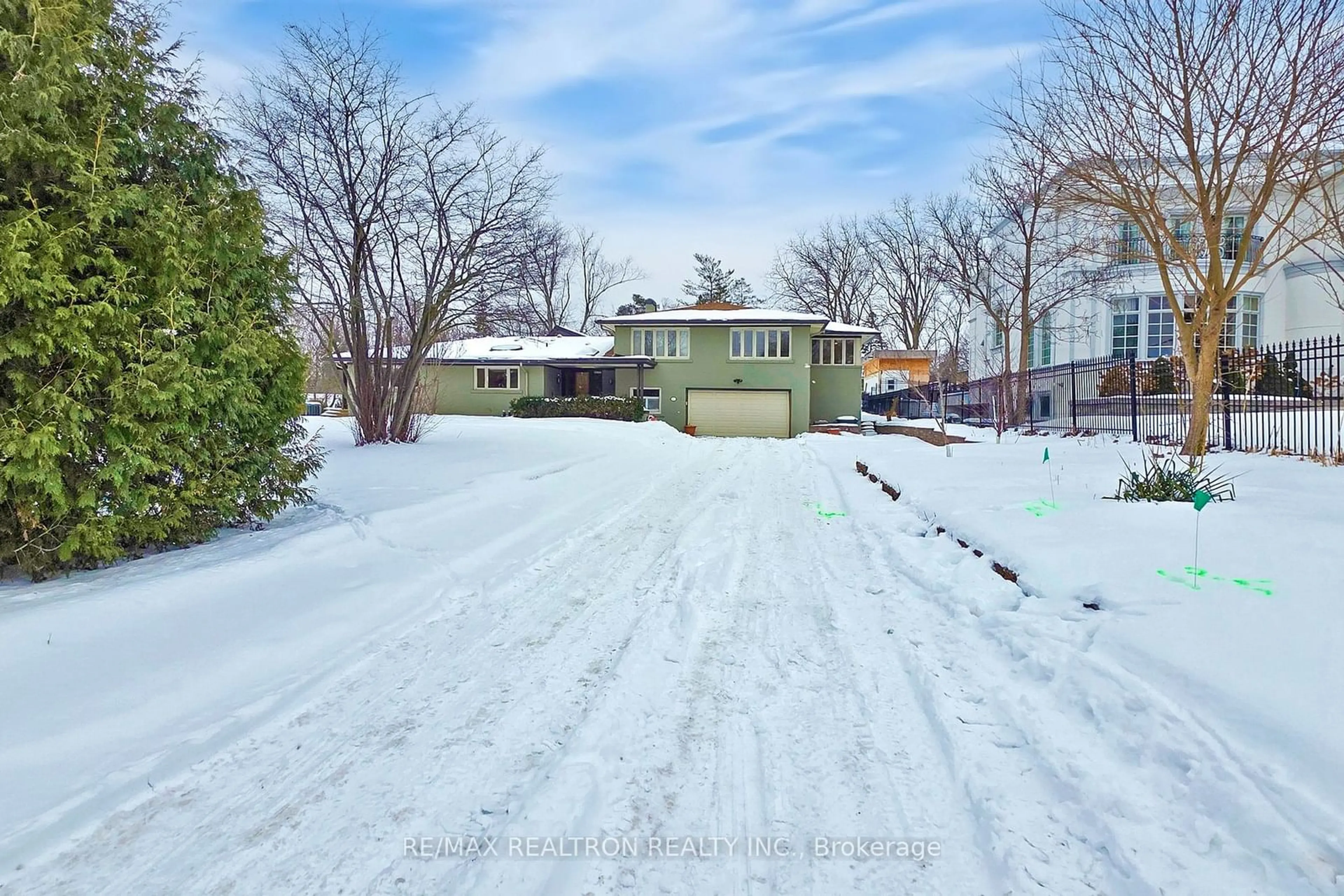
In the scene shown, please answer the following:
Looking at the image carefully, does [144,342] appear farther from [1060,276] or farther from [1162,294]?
[1162,294]

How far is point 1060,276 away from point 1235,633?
A: 73.7 ft

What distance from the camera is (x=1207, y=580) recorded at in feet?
12.0

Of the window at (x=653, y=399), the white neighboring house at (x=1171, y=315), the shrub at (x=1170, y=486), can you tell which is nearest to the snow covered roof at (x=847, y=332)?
the white neighboring house at (x=1171, y=315)

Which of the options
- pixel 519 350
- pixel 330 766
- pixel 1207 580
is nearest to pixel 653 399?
pixel 519 350

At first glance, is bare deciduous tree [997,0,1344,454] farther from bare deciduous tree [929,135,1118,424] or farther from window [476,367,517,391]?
window [476,367,517,391]

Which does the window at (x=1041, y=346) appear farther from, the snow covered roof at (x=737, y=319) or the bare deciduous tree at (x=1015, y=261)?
the snow covered roof at (x=737, y=319)

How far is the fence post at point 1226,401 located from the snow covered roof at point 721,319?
1471cm

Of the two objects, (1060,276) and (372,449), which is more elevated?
(1060,276)

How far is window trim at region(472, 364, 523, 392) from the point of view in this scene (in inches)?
1047

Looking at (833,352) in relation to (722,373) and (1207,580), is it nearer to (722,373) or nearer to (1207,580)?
(722,373)

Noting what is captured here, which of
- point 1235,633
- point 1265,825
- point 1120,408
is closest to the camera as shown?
point 1265,825

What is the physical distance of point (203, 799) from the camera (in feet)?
7.29

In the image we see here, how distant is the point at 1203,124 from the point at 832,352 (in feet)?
64.3

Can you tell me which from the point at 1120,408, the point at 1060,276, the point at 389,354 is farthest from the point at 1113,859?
the point at 1060,276
